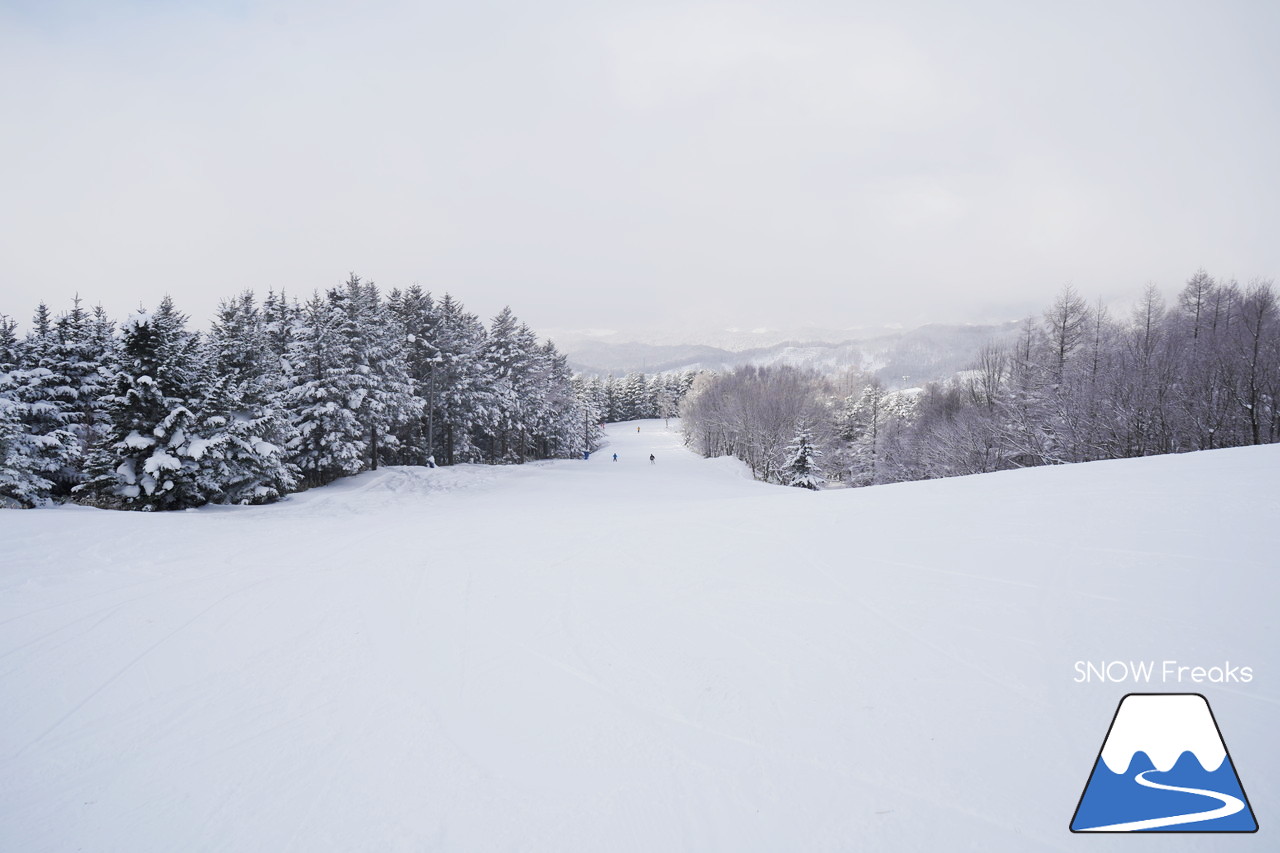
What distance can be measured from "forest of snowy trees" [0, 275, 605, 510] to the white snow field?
716cm

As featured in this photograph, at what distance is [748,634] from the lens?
4816 mm

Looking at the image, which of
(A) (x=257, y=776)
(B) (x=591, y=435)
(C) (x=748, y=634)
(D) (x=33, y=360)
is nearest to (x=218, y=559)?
(A) (x=257, y=776)

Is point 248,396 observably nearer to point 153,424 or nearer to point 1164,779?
point 153,424

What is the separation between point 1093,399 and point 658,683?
30269 mm

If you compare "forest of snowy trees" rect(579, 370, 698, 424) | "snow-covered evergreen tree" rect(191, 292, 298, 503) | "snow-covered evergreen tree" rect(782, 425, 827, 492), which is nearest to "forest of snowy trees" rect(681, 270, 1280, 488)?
"snow-covered evergreen tree" rect(782, 425, 827, 492)

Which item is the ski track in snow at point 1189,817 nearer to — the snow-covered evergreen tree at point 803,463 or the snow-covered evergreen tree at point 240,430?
the snow-covered evergreen tree at point 240,430

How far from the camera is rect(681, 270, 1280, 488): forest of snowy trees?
21031 millimetres

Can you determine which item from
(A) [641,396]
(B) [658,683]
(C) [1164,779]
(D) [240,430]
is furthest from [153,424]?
(A) [641,396]

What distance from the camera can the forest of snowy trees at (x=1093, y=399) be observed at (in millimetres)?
21031

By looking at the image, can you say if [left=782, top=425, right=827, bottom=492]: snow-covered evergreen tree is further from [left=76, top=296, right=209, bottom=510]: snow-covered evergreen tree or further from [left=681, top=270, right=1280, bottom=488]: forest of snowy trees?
[left=76, top=296, right=209, bottom=510]: snow-covered evergreen tree

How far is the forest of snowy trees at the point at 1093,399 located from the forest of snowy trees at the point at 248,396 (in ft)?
74.1

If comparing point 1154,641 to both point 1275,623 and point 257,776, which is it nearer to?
point 1275,623

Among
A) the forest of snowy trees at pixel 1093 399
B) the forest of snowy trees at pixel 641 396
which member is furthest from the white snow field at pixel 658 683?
the forest of snowy trees at pixel 641 396

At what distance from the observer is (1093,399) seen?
78.9 ft
